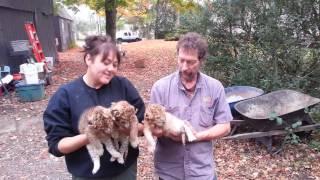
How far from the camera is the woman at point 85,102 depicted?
2289 millimetres

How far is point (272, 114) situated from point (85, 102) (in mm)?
3952

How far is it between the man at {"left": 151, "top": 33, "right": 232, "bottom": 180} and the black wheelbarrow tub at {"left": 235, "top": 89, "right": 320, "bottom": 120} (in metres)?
3.57

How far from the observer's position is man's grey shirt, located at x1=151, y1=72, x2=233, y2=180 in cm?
266

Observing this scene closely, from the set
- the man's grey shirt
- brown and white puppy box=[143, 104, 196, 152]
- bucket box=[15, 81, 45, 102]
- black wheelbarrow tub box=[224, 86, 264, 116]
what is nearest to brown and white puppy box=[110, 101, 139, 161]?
brown and white puppy box=[143, 104, 196, 152]

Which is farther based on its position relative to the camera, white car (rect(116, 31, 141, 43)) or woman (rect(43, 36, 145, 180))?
white car (rect(116, 31, 141, 43))

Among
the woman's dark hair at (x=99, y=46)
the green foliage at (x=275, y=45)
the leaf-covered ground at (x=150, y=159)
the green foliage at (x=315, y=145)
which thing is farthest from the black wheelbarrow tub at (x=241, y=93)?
the woman's dark hair at (x=99, y=46)

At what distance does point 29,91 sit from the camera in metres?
9.70

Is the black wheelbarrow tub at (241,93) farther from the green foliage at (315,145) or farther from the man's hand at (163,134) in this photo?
the man's hand at (163,134)

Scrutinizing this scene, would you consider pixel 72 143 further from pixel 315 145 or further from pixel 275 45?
pixel 275 45

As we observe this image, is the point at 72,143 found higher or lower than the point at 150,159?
higher

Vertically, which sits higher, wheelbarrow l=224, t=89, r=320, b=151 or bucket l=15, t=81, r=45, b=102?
wheelbarrow l=224, t=89, r=320, b=151

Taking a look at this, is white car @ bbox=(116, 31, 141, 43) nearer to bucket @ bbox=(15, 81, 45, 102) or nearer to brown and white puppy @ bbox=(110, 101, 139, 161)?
bucket @ bbox=(15, 81, 45, 102)

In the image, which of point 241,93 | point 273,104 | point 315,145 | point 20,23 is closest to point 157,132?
point 315,145

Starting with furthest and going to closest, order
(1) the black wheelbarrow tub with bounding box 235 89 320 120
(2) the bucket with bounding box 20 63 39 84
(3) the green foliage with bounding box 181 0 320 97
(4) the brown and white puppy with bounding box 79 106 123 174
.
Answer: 1. (2) the bucket with bounding box 20 63 39 84
2. (3) the green foliage with bounding box 181 0 320 97
3. (1) the black wheelbarrow tub with bounding box 235 89 320 120
4. (4) the brown and white puppy with bounding box 79 106 123 174
